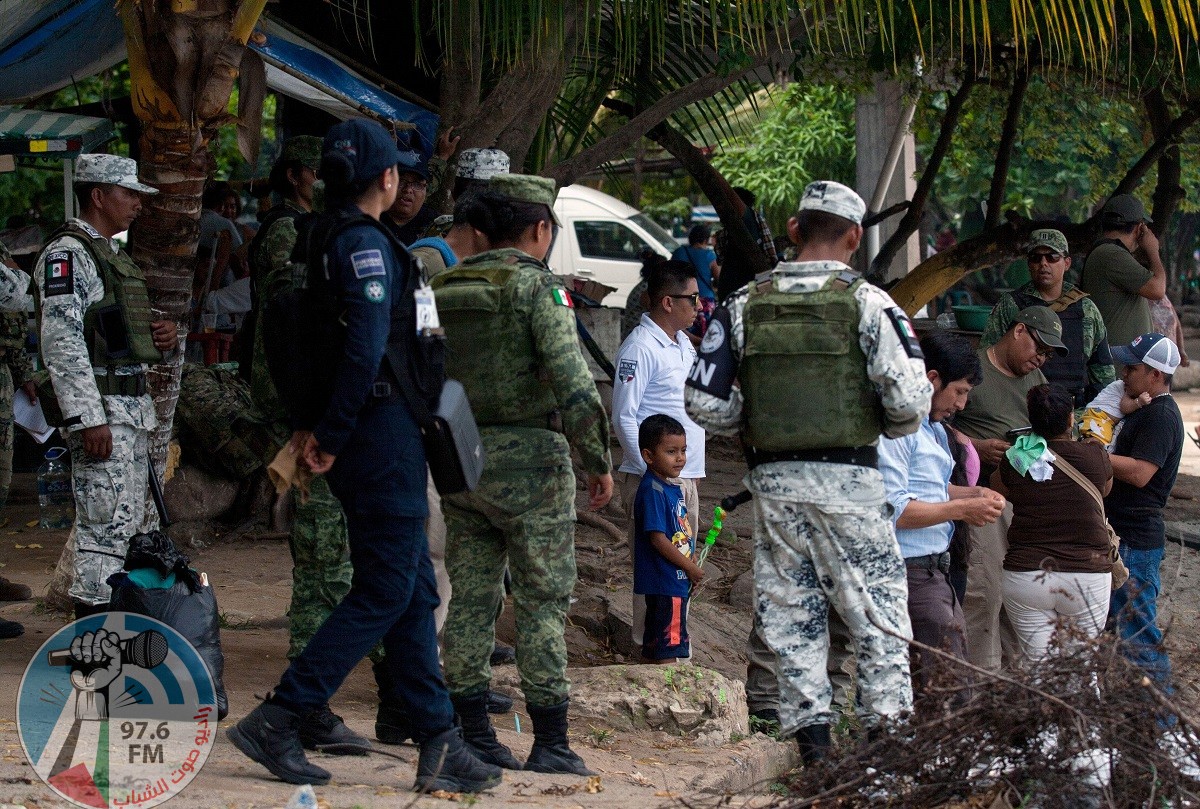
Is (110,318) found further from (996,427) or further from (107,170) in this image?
(996,427)

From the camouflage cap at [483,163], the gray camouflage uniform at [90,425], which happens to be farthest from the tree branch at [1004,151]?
the gray camouflage uniform at [90,425]

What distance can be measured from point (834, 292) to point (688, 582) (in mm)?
2073

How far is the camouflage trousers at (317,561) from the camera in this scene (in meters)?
4.31

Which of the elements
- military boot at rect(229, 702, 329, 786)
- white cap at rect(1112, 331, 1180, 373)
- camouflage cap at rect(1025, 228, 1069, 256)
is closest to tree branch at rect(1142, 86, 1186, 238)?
camouflage cap at rect(1025, 228, 1069, 256)

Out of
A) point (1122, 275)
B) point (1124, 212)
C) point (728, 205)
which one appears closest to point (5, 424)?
point (728, 205)

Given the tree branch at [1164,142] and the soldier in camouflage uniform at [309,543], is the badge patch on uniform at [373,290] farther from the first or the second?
the tree branch at [1164,142]

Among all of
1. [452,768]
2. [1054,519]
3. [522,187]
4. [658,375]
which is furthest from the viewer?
[658,375]

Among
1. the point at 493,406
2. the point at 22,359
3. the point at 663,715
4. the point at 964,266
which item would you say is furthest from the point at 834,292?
the point at 964,266

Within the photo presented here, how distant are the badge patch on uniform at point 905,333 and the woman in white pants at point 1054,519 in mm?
1569

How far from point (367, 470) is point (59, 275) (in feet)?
6.59

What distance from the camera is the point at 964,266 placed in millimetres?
9188

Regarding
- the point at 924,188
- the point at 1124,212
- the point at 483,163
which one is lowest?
the point at 483,163

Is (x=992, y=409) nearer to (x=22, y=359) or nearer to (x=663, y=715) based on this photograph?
(x=663, y=715)

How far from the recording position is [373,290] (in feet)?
11.4
